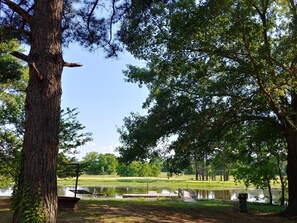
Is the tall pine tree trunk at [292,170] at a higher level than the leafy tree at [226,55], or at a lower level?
lower

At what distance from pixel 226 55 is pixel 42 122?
6.44 meters

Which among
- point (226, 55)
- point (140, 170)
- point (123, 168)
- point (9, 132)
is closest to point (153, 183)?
point (140, 170)

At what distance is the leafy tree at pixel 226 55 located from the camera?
27.3 ft

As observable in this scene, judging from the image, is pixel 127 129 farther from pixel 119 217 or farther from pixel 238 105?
pixel 119 217

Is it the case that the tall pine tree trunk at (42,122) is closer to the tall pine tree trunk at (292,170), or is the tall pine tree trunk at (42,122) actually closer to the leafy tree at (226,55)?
the leafy tree at (226,55)

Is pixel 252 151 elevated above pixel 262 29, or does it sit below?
below

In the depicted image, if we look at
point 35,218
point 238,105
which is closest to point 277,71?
point 238,105

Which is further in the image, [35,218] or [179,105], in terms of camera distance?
[179,105]

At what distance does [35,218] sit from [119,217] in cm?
460

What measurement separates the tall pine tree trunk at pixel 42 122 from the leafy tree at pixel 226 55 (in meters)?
3.09

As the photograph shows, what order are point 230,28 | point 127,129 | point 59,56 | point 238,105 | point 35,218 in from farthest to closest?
point 127,129
point 238,105
point 230,28
point 59,56
point 35,218

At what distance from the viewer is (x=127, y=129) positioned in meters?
17.6

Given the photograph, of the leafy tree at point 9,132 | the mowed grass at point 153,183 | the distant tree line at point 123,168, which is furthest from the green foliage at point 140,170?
the leafy tree at point 9,132

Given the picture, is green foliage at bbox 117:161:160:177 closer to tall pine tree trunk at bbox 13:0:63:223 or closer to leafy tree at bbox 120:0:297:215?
leafy tree at bbox 120:0:297:215
